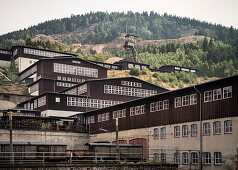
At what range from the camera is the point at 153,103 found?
43875 mm

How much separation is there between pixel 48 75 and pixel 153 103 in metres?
45.7

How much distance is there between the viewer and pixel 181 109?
1538 inches

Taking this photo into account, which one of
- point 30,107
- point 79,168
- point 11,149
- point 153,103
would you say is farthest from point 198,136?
point 30,107

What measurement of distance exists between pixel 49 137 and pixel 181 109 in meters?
22.3

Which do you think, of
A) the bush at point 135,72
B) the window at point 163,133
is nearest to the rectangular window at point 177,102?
the window at point 163,133

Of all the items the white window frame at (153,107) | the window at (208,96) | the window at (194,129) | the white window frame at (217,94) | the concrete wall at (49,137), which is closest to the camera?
the white window frame at (217,94)

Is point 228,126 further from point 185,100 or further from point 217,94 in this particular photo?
point 185,100

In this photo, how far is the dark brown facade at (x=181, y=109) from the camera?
3309 cm

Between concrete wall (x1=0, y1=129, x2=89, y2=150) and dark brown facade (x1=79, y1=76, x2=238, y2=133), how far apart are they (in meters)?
5.22

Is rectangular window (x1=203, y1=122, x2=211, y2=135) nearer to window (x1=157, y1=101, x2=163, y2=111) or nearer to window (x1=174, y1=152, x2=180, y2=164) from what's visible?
window (x1=174, y1=152, x2=180, y2=164)

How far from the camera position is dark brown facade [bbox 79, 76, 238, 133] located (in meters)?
33.1

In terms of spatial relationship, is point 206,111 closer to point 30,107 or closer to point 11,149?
point 11,149

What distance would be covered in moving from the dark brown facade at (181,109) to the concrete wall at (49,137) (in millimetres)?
5217

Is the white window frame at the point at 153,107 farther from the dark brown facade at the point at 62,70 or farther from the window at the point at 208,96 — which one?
the dark brown facade at the point at 62,70
